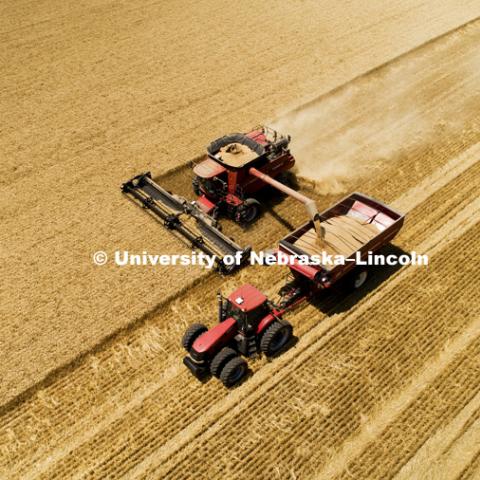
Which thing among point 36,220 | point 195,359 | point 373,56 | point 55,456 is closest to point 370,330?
point 195,359

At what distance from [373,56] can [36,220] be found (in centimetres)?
1932

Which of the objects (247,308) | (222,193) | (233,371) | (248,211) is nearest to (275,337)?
(247,308)

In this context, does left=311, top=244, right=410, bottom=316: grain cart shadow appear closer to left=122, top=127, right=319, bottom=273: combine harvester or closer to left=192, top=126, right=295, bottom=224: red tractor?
left=122, top=127, right=319, bottom=273: combine harvester

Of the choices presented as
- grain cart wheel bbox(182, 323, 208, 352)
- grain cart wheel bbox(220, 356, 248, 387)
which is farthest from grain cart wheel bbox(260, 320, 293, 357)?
grain cart wheel bbox(182, 323, 208, 352)

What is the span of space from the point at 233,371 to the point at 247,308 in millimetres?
1544

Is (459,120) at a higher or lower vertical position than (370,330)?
higher

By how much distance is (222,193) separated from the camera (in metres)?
15.8

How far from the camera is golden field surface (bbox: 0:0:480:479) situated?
35.5ft

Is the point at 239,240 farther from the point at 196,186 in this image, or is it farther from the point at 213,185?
the point at 196,186

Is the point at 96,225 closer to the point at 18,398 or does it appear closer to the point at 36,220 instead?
the point at 36,220

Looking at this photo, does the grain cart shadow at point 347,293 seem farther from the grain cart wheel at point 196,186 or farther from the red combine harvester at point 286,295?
the grain cart wheel at point 196,186

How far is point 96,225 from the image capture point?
53.7 ft

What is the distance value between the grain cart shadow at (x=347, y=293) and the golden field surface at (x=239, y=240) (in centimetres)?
5

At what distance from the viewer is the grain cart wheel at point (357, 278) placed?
44.1 ft
